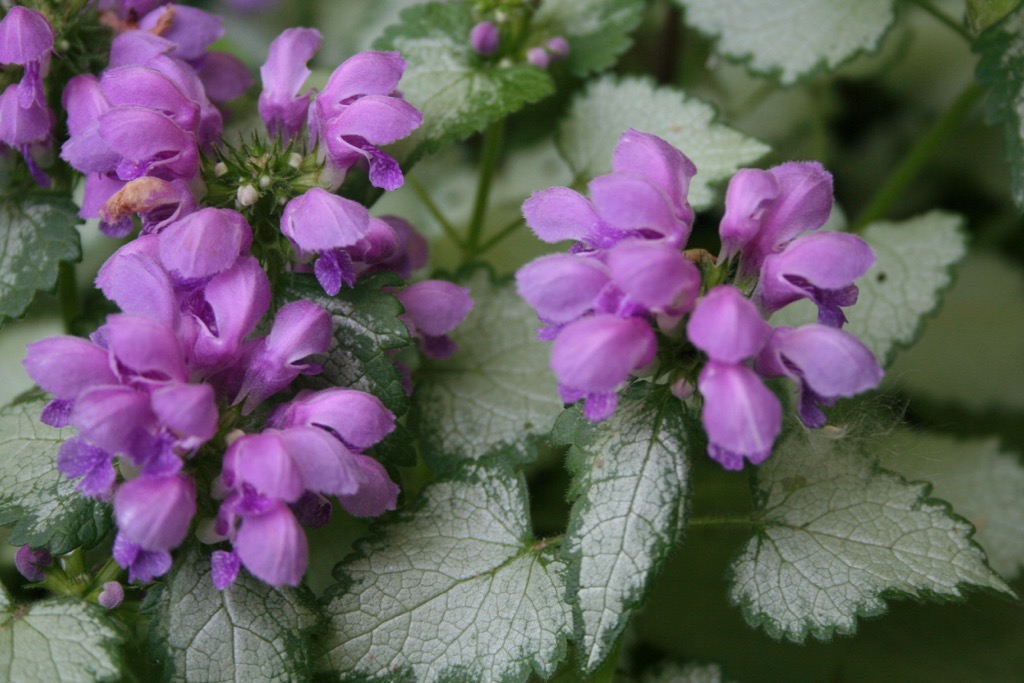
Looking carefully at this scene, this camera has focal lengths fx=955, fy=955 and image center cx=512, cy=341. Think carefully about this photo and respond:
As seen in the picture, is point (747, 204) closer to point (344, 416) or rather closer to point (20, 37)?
point (344, 416)

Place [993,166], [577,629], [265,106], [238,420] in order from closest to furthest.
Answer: [577,629], [238,420], [265,106], [993,166]

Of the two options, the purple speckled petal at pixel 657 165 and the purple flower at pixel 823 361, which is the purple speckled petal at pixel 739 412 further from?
the purple speckled petal at pixel 657 165

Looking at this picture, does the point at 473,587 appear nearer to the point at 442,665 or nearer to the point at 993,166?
the point at 442,665

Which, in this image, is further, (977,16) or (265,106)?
(977,16)

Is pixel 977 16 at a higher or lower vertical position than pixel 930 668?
higher

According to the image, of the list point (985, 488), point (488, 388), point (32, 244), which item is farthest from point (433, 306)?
point (985, 488)

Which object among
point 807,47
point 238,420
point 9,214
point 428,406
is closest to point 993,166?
point 807,47

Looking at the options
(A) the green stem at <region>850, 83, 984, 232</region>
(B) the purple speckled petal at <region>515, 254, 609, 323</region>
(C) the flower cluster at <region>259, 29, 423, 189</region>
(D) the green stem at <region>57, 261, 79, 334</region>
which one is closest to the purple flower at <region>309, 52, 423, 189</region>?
(C) the flower cluster at <region>259, 29, 423, 189</region>

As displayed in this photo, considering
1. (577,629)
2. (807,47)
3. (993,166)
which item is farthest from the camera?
(993,166)
